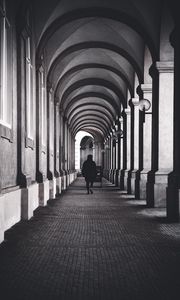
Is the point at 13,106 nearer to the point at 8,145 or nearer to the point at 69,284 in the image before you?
the point at 8,145

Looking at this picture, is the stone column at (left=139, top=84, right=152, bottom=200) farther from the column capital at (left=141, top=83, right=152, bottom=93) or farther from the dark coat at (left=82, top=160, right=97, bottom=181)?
the dark coat at (left=82, top=160, right=97, bottom=181)

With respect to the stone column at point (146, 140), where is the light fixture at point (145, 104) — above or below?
above

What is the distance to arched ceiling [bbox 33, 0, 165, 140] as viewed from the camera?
1321cm

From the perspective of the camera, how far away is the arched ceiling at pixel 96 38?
13.2 m

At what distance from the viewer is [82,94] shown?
29.7 metres

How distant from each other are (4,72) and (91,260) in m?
4.26

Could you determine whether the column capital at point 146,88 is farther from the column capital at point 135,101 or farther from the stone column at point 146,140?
the column capital at point 135,101

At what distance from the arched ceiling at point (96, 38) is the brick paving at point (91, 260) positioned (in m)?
6.40

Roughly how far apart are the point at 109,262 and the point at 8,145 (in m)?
3.79

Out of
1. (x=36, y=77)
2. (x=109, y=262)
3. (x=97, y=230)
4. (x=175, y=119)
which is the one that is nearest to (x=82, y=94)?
(x=36, y=77)

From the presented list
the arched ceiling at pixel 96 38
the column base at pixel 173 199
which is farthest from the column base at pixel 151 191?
the arched ceiling at pixel 96 38

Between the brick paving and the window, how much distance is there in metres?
2.11

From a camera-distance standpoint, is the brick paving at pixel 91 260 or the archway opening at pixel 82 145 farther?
the archway opening at pixel 82 145

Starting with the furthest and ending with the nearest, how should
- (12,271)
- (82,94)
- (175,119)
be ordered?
(82,94) < (175,119) < (12,271)
